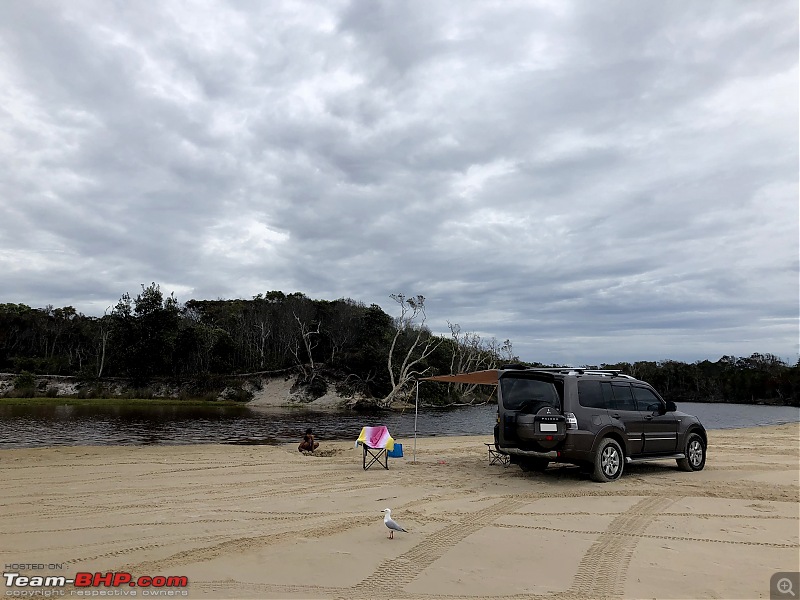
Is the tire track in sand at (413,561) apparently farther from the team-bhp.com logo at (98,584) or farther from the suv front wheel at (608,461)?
the suv front wheel at (608,461)

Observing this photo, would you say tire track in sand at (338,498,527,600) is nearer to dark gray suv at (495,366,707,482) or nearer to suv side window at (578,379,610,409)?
dark gray suv at (495,366,707,482)

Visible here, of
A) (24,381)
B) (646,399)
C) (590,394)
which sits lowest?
(24,381)

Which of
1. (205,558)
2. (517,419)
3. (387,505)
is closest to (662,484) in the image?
(517,419)

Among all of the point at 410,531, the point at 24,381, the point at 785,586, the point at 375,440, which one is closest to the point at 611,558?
the point at 785,586

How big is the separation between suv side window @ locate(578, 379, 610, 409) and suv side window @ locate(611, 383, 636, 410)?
0.39 m

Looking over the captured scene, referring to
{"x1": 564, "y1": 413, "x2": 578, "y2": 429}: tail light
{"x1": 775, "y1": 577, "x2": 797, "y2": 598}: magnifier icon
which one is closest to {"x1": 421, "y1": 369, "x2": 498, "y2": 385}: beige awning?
{"x1": 564, "y1": 413, "x2": 578, "y2": 429}: tail light

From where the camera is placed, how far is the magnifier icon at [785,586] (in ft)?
15.0

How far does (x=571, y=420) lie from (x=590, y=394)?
0.83 metres

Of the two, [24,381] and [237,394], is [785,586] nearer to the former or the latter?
[237,394]

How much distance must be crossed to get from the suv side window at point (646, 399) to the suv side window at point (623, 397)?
7.2 inches

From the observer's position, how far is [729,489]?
9.05 m

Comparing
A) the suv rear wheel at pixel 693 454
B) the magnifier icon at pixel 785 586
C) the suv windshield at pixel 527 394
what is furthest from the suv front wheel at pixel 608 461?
the magnifier icon at pixel 785 586

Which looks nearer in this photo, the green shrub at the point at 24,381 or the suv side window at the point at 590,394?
the suv side window at the point at 590,394

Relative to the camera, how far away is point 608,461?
990 centimetres
